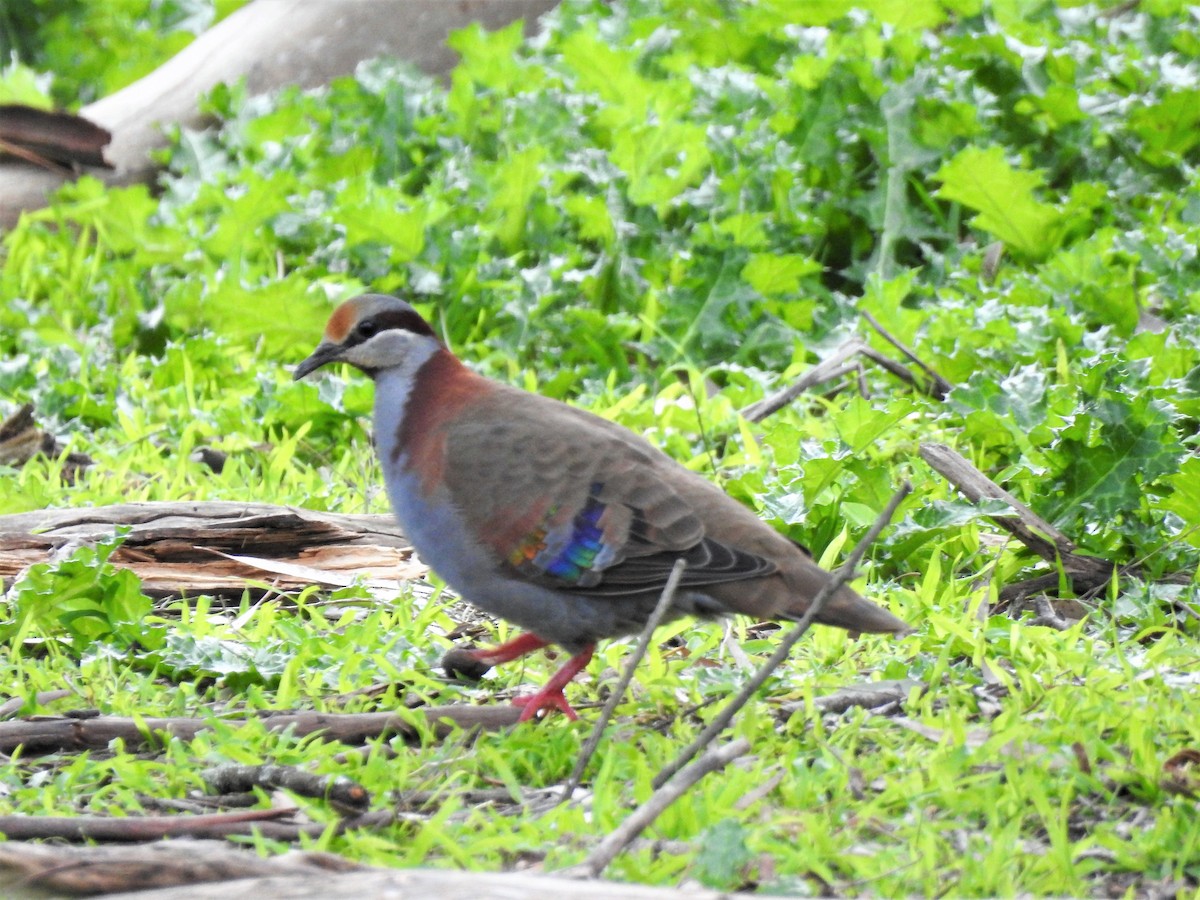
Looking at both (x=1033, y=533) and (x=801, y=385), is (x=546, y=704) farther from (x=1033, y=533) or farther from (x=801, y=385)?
(x=801, y=385)

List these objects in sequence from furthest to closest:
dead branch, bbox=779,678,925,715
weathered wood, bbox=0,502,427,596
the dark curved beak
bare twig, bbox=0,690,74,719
Result: weathered wood, bbox=0,502,427,596
the dark curved beak
bare twig, bbox=0,690,74,719
dead branch, bbox=779,678,925,715

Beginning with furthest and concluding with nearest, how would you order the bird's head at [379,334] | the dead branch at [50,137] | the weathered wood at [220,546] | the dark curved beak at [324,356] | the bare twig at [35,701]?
1. the dead branch at [50,137]
2. the weathered wood at [220,546]
3. the dark curved beak at [324,356]
4. the bird's head at [379,334]
5. the bare twig at [35,701]

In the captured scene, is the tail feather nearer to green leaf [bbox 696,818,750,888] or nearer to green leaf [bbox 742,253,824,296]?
green leaf [bbox 696,818,750,888]

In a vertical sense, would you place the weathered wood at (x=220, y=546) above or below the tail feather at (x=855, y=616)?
below

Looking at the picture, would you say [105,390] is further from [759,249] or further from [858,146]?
[858,146]

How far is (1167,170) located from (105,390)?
4606 millimetres

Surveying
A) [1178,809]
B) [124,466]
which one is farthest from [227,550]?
[1178,809]

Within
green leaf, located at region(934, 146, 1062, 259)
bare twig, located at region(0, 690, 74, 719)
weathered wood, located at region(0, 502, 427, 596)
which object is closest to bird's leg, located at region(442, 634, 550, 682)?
weathered wood, located at region(0, 502, 427, 596)

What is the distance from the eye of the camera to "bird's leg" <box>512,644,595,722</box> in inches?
136

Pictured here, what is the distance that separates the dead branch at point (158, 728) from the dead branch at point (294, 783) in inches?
8.8

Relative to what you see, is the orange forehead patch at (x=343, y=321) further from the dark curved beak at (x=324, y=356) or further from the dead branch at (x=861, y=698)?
the dead branch at (x=861, y=698)

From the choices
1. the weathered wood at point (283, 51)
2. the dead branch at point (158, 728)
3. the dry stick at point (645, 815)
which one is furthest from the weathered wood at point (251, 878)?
the weathered wood at point (283, 51)

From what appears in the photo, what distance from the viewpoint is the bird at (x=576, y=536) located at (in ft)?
11.2

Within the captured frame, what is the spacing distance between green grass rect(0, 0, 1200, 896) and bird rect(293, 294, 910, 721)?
24cm
